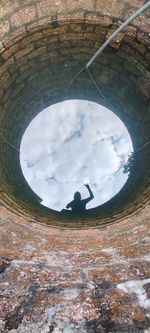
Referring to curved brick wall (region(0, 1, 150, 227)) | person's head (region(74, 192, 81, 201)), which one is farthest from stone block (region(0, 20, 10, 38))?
person's head (region(74, 192, 81, 201))

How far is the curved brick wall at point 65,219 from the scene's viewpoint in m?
2.38

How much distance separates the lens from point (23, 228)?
4664 mm

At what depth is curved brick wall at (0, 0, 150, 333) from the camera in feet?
7.80

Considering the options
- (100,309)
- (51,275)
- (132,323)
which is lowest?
(132,323)

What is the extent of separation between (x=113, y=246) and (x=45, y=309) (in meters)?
1.88

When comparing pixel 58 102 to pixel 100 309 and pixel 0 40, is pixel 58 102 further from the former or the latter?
pixel 100 309

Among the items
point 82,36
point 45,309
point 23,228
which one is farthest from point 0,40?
point 45,309

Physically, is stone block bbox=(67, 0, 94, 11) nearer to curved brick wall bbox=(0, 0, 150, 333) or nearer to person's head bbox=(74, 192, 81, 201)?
curved brick wall bbox=(0, 0, 150, 333)

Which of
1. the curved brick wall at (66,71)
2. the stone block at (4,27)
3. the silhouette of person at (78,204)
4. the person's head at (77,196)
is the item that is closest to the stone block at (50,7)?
the curved brick wall at (66,71)

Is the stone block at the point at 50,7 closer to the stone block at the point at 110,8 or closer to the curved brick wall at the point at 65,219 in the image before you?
the curved brick wall at the point at 65,219

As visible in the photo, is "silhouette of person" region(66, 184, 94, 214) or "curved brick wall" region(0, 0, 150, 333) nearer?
"curved brick wall" region(0, 0, 150, 333)

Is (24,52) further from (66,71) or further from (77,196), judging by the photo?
(77,196)

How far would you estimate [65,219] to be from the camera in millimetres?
6879

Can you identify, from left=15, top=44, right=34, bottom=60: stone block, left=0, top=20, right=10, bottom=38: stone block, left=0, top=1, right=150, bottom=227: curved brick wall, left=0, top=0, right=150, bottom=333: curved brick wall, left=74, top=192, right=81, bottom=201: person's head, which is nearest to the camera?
left=0, top=0, right=150, bottom=333: curved brick wall
